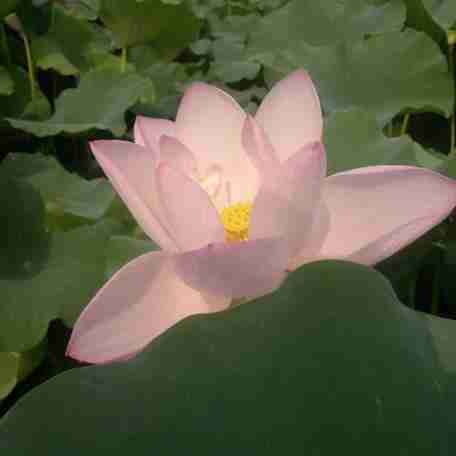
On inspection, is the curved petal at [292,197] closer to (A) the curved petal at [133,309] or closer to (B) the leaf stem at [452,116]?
(A) the curved petal at [133,309]

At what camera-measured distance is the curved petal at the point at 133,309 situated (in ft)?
1.61

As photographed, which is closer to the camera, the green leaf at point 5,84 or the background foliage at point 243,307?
the background foliage at point 243,307

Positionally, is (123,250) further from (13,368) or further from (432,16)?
(432,16)

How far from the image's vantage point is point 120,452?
403 mm

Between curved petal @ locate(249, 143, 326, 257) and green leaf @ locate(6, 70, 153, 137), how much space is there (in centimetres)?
61

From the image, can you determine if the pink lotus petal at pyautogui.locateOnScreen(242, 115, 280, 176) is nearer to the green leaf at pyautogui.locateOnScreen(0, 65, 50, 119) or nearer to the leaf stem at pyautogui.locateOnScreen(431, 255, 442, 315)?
the leaf stem at pyautogui.locateOnScreen(431, 255, 442, 315)

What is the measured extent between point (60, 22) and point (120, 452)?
1245 millimetres

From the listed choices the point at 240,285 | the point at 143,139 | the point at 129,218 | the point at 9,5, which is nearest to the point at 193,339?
the point at 240,285

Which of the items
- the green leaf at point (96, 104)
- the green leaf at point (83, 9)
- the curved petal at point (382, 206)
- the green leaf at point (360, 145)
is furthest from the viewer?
the green leaf at point (83, 9)

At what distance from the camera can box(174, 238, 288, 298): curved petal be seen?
47 centimetres

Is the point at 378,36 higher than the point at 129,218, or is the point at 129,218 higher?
the point at 378,36

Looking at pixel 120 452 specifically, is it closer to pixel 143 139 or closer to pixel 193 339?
pixel 193 339

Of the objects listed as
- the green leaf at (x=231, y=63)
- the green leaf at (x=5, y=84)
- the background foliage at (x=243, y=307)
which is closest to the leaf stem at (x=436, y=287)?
the background foliage at (x=243, y=307)

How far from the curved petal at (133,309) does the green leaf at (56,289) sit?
0.89ft
